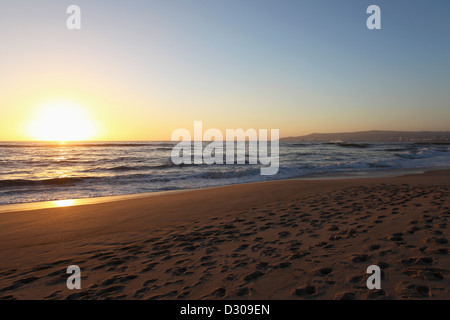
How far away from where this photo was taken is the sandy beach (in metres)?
2.99

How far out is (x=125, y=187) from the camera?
1302 cm

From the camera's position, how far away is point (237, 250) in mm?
4176

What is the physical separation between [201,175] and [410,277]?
579 inches

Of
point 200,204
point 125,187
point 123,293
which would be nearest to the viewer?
point 123,293

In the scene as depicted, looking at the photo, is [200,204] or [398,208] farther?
[200,204]

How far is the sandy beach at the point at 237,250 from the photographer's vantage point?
299 cm

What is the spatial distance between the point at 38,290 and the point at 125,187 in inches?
401

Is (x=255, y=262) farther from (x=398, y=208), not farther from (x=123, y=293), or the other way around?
(x=398, y=208)
